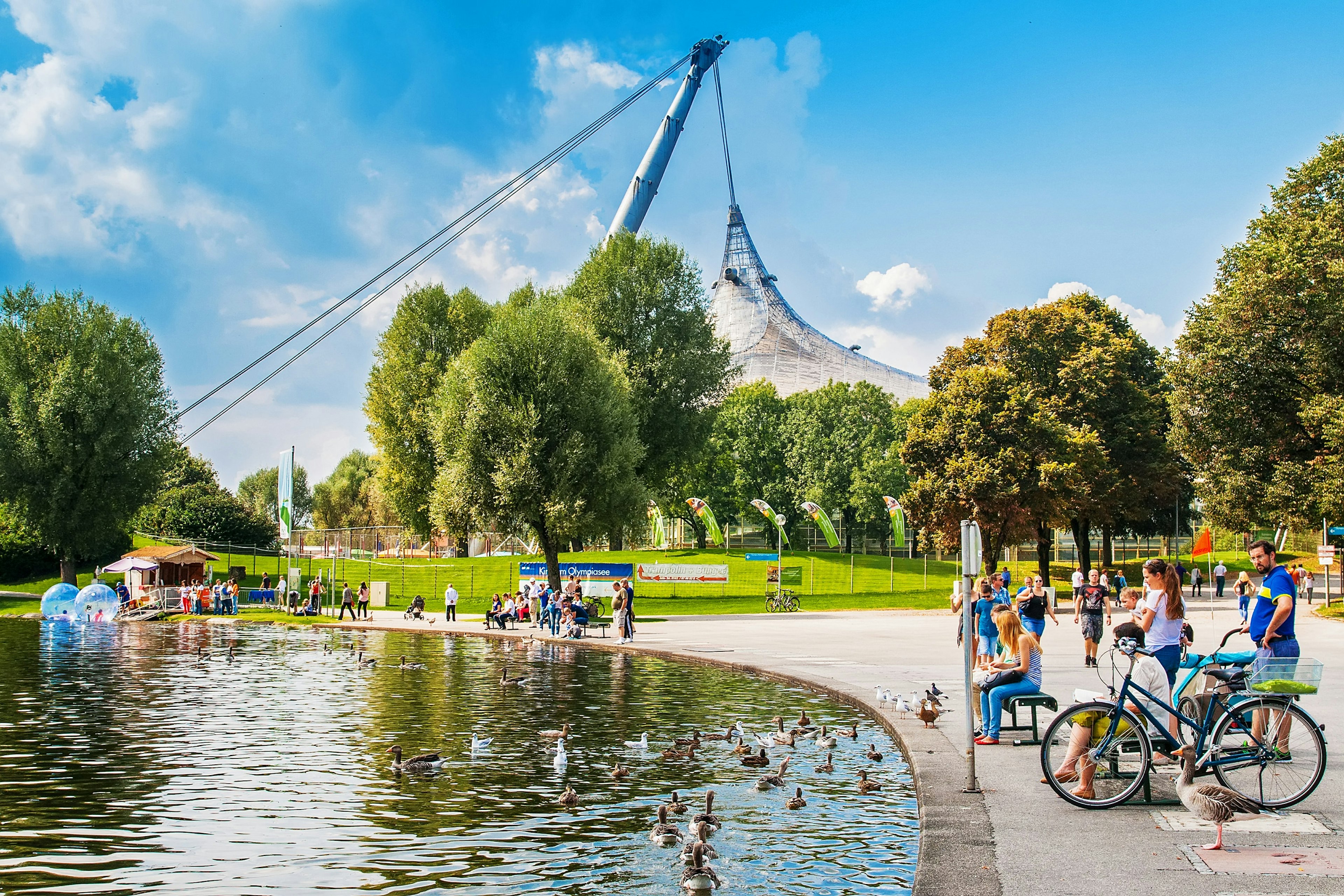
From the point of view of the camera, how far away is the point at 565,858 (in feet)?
25.5

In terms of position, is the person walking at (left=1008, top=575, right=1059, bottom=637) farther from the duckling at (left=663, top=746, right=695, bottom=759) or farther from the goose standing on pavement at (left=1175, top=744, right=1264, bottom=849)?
the goose standing on pavement at (left=1175, top=744, right=1264, bottom=849)

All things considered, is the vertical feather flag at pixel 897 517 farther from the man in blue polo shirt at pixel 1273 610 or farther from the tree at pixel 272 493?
the tree at pixel 272 493

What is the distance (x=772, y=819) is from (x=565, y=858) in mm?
1987

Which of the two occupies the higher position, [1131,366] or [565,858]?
[1131,366]

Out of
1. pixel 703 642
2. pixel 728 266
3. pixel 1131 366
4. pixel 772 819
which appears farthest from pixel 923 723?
pixel 728 266

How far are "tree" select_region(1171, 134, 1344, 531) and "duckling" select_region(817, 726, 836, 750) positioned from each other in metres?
28.1

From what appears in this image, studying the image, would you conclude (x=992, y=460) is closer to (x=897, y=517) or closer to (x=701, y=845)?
(x=897, y=517)

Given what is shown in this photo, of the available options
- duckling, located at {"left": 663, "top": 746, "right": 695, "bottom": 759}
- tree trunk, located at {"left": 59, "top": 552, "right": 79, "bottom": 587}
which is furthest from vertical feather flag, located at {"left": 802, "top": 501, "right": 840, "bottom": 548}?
duckling, located at {"left": 663, "top": 746, "right": 695, "bottom": 759}

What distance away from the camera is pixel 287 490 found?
Result: 41250 millimetres

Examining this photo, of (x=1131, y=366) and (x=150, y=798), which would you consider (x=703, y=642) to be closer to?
(x=150, y=798)

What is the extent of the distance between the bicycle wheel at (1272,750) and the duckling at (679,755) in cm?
532

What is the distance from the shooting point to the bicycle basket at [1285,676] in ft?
26.6

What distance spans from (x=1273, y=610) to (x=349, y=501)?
119395mm

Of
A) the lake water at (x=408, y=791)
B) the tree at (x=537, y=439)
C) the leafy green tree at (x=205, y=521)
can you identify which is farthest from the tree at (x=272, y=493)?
the lake water at (x=408, y=791)
